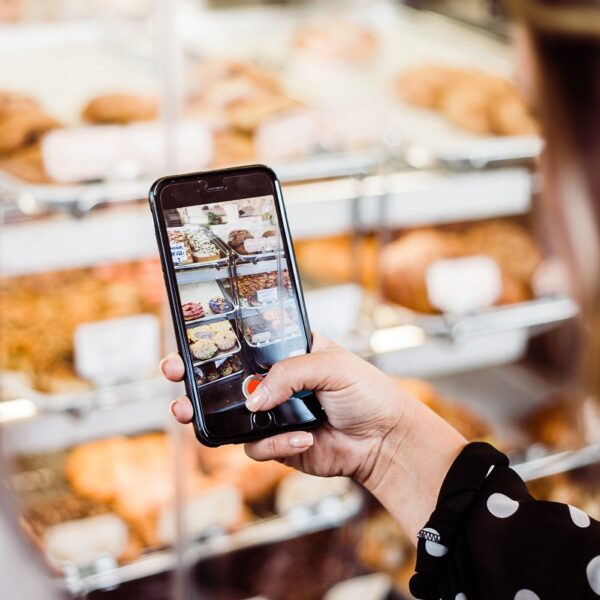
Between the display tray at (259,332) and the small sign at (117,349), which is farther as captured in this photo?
the small sign at (117,349)

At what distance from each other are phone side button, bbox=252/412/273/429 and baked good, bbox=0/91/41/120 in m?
0.79

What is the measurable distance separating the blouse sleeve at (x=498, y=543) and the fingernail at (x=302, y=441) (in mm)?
151

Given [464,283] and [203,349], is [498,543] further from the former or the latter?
[464,283]

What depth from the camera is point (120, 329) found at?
1431 millimetres

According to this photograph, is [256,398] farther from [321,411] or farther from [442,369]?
[442,369]

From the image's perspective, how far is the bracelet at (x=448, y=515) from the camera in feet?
2.86

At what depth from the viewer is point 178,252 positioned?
0.82m

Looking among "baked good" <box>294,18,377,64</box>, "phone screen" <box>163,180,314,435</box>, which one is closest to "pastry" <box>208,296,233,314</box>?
"phone screen" <box>163,180,314,435</box>

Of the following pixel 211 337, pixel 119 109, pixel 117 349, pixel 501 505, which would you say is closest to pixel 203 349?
pixel 211 337

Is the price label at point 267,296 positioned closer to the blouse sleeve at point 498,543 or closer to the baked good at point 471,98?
the blouse sleeve at point 498,543

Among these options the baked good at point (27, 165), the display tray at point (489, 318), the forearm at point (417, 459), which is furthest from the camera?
the display tray at point (489, 318)

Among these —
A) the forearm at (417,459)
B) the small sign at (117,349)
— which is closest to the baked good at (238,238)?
the forearm at (417,459)

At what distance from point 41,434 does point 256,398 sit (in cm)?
80

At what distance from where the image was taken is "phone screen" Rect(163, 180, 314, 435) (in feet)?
2.70
